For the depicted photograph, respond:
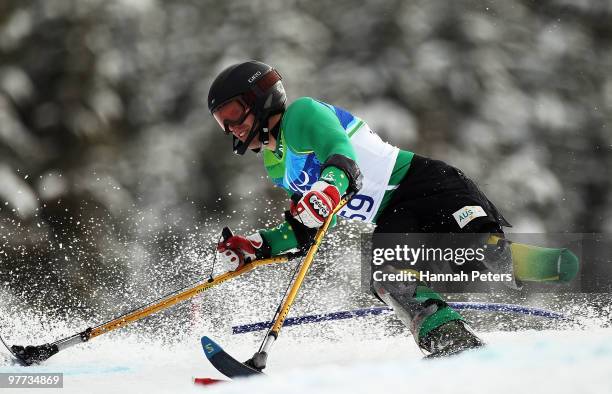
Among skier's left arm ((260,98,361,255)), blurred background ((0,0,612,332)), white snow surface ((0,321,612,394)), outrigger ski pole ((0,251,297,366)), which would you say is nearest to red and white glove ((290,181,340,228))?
skier's left arm ((260,98,361,255))

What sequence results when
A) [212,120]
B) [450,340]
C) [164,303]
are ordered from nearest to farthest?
[450,340]
[164,303]
[212,120]

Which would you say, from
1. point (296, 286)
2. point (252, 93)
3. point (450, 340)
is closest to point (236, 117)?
point (252, 93)

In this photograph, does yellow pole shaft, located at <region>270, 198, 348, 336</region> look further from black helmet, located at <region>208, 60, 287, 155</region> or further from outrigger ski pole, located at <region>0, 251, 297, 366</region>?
outrigger ski pole, located at <region>0, 251, 297, 366</region>

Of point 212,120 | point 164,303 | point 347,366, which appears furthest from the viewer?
point 212,120

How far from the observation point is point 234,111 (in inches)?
137

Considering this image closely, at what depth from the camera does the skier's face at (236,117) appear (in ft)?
11.4

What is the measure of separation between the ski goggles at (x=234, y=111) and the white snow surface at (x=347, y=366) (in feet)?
3.93

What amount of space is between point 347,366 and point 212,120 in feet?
41.3

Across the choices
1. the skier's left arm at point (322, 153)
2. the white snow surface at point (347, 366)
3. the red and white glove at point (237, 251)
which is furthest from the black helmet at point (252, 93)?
the white snow surface at point (347, 366)

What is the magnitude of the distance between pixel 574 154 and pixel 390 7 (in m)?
5.14

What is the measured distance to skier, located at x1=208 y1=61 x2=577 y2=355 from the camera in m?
3.05

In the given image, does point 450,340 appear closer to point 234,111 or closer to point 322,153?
point 322,153

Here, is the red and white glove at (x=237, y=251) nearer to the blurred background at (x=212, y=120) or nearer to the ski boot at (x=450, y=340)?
the ski boot at (x=450, y=340)

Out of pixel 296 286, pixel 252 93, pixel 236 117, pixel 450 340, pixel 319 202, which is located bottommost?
→ pixel 450 340
